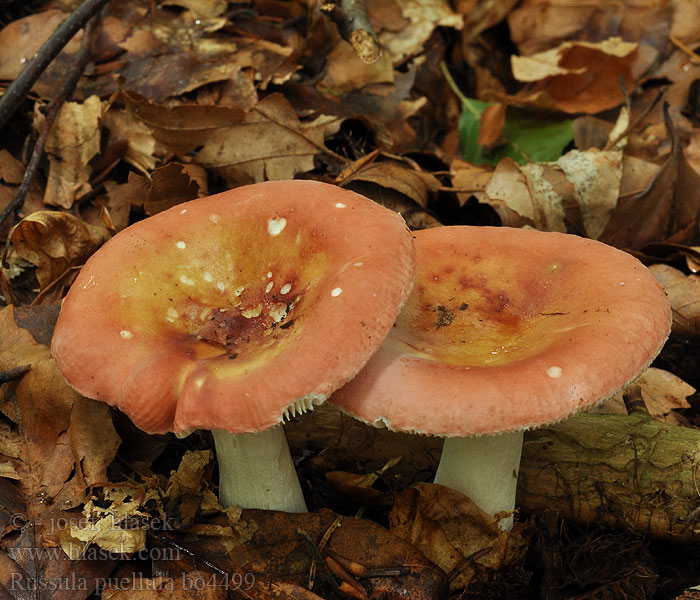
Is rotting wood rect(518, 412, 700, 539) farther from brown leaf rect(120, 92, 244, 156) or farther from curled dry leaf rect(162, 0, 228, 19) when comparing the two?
curled dry leaf rect(162, 0, 228, 19)

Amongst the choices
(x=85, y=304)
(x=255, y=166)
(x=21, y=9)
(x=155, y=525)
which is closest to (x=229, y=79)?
(x=255, y=166)

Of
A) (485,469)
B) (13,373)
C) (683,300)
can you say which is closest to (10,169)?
(13,373)

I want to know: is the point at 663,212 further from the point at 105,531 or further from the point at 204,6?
the point at 105,531

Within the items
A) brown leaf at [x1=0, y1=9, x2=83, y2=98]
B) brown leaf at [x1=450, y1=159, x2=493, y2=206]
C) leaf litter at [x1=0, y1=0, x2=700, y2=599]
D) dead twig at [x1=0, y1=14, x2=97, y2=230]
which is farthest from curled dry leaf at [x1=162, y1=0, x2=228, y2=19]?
brown leaf at [x1=450, y1=159, x2=493, y2=206]

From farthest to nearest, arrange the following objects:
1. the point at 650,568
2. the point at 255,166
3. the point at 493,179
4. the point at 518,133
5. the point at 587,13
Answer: the point at 587,13, the point at 518,133, the point at 493,179, the point at 255,166, the point at 650,568

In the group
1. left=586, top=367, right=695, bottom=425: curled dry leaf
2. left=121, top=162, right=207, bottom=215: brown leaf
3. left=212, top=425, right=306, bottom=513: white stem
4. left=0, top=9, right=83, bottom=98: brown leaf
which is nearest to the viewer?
left=212, top=425, right=306, bottom=513: white stem

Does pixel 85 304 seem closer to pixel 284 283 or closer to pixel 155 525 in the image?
pixel 284 283

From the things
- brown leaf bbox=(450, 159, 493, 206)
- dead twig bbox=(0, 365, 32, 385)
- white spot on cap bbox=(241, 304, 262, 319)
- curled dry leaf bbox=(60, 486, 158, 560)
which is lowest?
curled dry leaf bbox=(60, 486, 158, 560)
